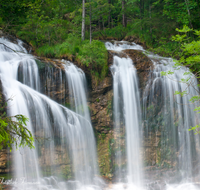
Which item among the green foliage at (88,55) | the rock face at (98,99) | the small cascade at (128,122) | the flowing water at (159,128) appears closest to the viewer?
the rock face at (98,99)

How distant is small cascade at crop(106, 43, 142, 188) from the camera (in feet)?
29.8

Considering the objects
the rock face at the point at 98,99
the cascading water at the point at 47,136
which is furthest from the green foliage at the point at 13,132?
the rock face at the point at 98,99

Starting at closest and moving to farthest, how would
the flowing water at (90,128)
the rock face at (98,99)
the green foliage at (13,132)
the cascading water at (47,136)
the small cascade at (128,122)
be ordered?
the green foliage at (13,132) → the cascading water at (47,136) → the flowing water at (90,128) → the rock face at (98,99) → the small cascade at (128,122)

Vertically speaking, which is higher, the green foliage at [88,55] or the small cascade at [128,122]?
the green foliage at [88,55]

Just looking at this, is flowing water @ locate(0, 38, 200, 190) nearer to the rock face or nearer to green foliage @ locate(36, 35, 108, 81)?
the rock face

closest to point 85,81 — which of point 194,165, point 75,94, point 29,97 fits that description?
point 75,94

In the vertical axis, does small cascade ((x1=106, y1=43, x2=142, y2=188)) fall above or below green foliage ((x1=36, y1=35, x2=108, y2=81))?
below

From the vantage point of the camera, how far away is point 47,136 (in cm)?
723

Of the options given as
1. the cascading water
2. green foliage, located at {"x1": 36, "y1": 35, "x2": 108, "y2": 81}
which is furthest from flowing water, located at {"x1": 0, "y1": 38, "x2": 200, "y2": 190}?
green foliage, located at {"x1": 36, "y1": 35, "x2": 108, "y2": 81}

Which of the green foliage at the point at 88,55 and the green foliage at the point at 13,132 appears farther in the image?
the green foliage at the point at 88,55

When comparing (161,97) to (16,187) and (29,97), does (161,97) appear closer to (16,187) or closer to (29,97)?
(29,97)

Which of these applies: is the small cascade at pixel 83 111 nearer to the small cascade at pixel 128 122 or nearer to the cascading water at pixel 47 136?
the cascading water at pixel 47 136

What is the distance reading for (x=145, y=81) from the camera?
996 centimetres

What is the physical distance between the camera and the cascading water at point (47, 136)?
6.52m
